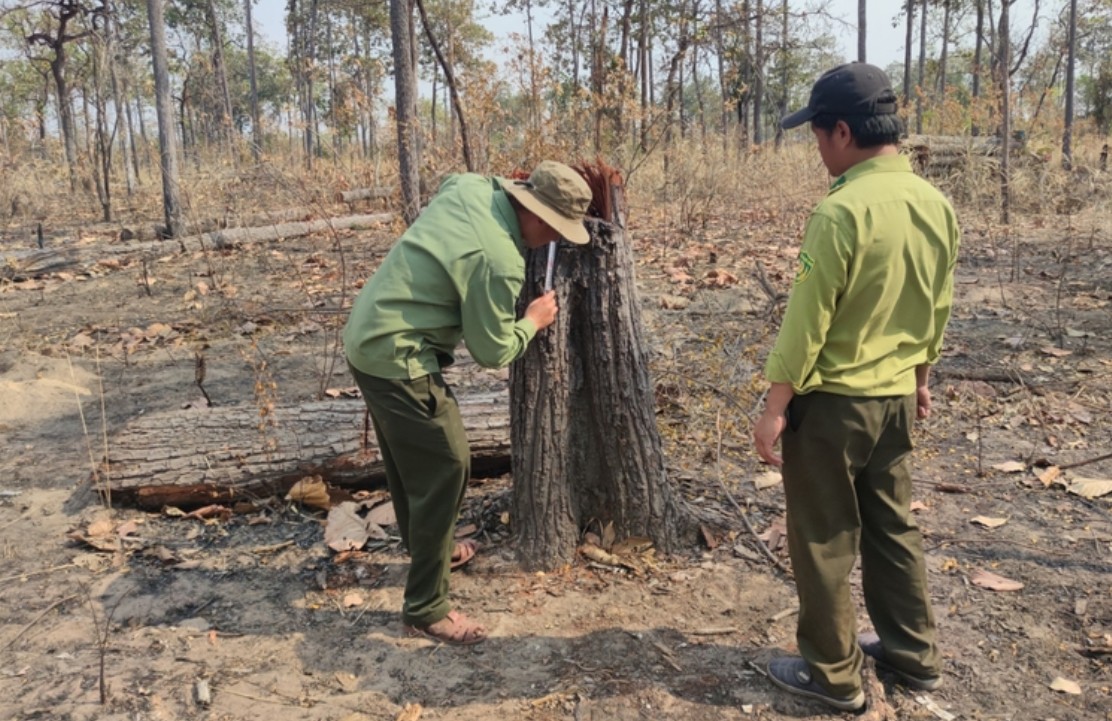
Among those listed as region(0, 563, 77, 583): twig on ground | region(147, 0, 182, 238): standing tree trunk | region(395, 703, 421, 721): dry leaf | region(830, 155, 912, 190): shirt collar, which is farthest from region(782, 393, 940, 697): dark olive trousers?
region(147, 0, 182, 238): standing tree trunk

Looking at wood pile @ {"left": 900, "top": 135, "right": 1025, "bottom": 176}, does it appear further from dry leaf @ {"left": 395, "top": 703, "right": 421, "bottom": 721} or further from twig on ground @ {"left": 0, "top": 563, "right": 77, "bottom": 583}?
twig on ground @ {"left": 0, "top": 563, "right": 77, "bottom": 583}

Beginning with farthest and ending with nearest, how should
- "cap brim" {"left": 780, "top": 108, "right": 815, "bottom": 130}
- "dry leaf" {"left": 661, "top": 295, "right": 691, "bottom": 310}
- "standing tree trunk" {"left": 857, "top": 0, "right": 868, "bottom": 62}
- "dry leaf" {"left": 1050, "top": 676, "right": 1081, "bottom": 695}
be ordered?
"standing tree trunk" {"left": 857, "top": 0, "right": 868, "bottom": 62} → "dry leaf" {"left": 661, "top": 295, "right": 691, "bottom": 310} → "dry leaf" {"left": 1050, "top": 676, "right": 1081, "bottom": 695} → "cap brim" {"left": 780, "top": 108, "right": 815, "bottom": 130}

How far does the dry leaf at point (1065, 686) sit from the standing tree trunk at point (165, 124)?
11.1 meters

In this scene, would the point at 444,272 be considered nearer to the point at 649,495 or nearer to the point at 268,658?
the point at 649,495

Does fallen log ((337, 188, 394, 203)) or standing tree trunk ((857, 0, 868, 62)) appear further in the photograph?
standing tree trunk ((857, 0, 868, 62))

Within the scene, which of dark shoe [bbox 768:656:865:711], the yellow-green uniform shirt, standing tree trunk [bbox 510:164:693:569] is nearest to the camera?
the yellow-green uniform shirt

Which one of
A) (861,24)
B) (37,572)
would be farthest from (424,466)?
(861,24)

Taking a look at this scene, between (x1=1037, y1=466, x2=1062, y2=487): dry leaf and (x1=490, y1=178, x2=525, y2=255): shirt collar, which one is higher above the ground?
(x1=490, y1=178, x2=525, y2=255): shirt collar

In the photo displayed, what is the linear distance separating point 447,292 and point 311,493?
1.70 metres

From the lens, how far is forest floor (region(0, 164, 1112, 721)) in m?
2.53

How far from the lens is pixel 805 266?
205 cm

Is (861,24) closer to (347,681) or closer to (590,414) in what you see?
(590,414)

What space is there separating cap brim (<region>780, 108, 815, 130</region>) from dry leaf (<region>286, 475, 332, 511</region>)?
2.64 meters

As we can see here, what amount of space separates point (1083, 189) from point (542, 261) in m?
12.1
